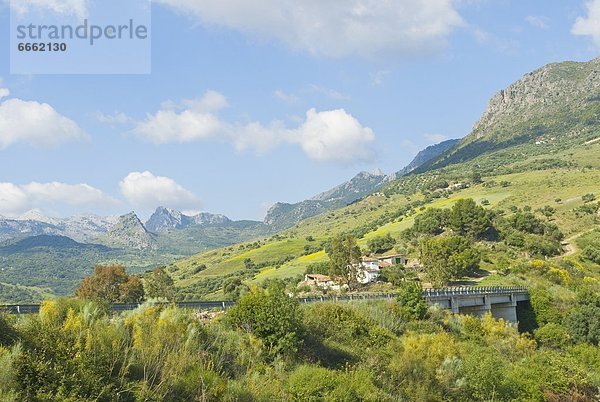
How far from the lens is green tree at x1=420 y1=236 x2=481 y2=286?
60.8 m

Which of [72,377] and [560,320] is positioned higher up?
[72,377]

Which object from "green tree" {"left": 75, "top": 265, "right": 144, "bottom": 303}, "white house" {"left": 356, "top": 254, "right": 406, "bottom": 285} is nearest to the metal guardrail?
"white house" {"left": 356, "top": 254, "right": 406, "bottom": 285}

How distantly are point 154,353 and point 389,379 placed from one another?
365 inches

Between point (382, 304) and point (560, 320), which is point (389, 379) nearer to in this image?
point (382, 304)

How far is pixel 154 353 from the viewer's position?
13.8 m

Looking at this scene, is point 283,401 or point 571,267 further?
point 571,267

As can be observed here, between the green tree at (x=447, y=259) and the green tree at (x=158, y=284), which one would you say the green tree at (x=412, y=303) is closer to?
the green tree at (x=158, y=284)

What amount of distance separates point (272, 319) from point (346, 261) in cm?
4282

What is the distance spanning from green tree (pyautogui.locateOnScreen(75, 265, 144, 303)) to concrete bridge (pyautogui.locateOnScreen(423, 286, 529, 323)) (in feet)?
88.4

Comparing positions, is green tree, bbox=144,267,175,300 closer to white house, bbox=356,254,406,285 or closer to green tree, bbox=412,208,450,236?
white house, bbox=356,254,406,285

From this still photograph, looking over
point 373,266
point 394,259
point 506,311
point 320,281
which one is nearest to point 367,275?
point 373,266

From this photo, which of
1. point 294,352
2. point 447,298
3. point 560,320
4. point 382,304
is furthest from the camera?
point 560,320

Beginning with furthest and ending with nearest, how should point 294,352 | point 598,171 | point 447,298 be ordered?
point 598,171
point 447,298
point 294,352

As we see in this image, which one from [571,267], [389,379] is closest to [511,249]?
[571,267]
